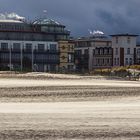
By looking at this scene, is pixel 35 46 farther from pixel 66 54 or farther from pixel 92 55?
pixel 92 55

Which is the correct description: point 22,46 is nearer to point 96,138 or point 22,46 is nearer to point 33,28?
point 33,28

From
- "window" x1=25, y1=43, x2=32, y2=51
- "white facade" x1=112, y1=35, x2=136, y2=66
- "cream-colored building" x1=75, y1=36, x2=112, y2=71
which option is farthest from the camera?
"cream-colored building" x1=75, y1=36, x2=112, y2=71

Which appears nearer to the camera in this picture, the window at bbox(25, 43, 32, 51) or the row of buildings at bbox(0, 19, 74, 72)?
the row of buildings at bbox(0, 19, 74, 72)

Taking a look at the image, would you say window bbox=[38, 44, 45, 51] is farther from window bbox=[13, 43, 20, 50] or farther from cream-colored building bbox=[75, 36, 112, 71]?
cream-colored building bbox=[75, 36, 112, 71]

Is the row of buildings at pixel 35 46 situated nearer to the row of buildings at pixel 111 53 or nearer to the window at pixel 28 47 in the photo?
the window at pixel 28 47

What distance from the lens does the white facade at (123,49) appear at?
500 ft

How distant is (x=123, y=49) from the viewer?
153000 mm

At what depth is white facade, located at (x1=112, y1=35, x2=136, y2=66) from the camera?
152 meters

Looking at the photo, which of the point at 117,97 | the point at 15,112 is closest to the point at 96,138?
the point at 15,112

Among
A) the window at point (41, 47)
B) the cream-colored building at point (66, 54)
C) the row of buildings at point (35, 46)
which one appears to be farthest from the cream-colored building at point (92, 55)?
the window at point (41, 47)

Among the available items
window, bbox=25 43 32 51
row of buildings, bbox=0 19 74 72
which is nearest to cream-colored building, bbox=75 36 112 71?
row of buildings, bbox=0 19 74 72

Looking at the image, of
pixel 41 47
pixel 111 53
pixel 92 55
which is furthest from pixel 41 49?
pixel 111 53

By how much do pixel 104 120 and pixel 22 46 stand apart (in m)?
112

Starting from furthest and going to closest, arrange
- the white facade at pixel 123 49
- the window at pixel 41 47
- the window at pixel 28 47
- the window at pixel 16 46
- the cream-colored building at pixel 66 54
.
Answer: the white facade at pixel 123 49, the cream-colored building at pixel 66 54, the window at pixel 41 47, the window at pixel 28 47, the window at pixel 16 46
